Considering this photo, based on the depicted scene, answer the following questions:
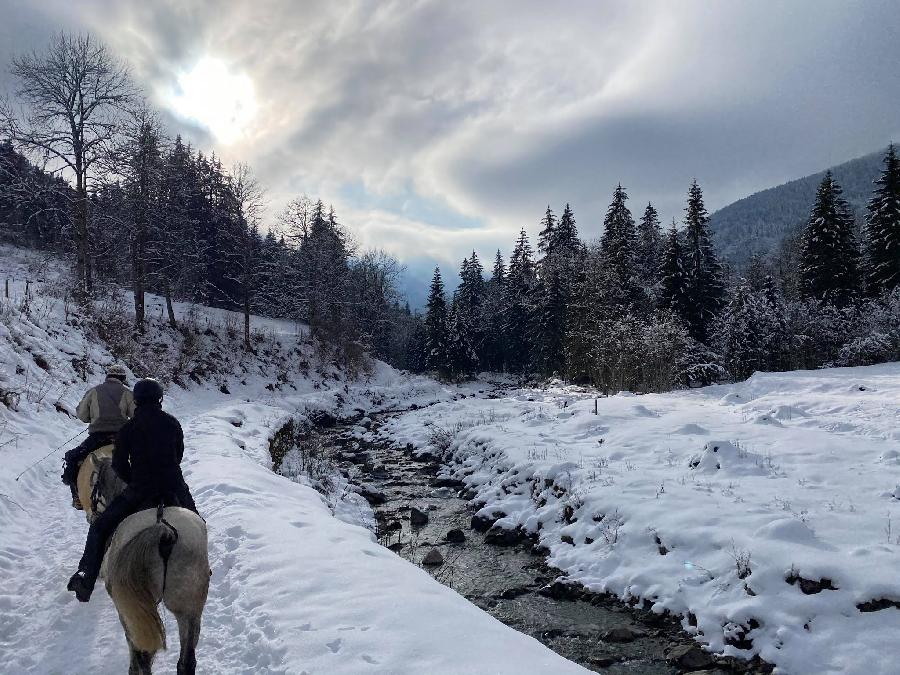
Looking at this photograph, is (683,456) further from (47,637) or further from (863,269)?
(863,269)

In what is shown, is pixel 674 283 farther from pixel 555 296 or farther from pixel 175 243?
pixel 175 243

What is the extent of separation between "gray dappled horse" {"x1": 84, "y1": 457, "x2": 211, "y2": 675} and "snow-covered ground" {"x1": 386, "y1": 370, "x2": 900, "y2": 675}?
19.1 ft

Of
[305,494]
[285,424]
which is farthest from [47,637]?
[285,424]

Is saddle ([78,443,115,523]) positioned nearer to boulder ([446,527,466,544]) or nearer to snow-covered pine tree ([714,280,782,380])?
boulder ([446,527,466,544])

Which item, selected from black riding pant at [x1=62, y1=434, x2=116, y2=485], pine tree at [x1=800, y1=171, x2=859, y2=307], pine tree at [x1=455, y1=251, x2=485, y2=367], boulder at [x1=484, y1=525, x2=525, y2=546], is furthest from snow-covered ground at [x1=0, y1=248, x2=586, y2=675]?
pine tree at [x1=455, y1=251, x2=485, y2=367]

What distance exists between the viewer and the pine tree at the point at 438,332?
5619cm

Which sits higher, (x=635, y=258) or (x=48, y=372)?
(x=635, y=258)

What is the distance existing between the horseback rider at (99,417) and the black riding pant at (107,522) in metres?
1.82

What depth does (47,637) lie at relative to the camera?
14.3ft

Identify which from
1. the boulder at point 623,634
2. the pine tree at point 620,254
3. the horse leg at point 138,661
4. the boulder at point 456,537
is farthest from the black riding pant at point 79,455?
the pine tree at point 620,254

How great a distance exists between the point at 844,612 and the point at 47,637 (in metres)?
8.23

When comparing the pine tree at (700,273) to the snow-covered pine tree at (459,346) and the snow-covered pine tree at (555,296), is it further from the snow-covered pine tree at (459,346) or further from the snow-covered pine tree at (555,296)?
the snow-covered pine tree at (459,346)

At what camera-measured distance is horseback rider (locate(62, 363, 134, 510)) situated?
18.9ft

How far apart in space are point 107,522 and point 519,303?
5277 cm
